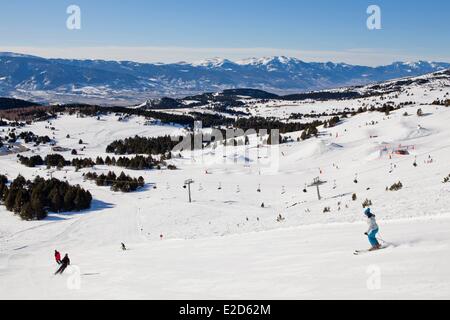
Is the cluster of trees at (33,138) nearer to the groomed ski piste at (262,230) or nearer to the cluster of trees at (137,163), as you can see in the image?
the groomed ski piste at (262,230)

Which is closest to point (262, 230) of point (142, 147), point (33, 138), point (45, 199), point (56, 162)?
point (45, 199)

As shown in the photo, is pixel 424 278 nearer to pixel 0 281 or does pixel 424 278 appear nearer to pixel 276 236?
pixel 276 236

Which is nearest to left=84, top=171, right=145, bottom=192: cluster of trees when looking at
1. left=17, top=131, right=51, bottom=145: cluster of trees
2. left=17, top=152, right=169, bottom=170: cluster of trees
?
left=17, top=152, right=169, bottom=170: cluster of trees

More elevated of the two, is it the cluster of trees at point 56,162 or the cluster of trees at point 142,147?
the cluster of trees at point 142,147

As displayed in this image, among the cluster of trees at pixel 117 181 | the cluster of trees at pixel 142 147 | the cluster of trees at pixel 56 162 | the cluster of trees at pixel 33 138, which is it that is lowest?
the cluster of trees at pixel 117 181

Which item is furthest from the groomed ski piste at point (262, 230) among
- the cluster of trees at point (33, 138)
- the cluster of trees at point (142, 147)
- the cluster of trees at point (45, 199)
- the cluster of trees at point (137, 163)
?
the cluster of trees at point (33, 138)

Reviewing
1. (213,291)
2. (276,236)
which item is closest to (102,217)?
(276,236)
